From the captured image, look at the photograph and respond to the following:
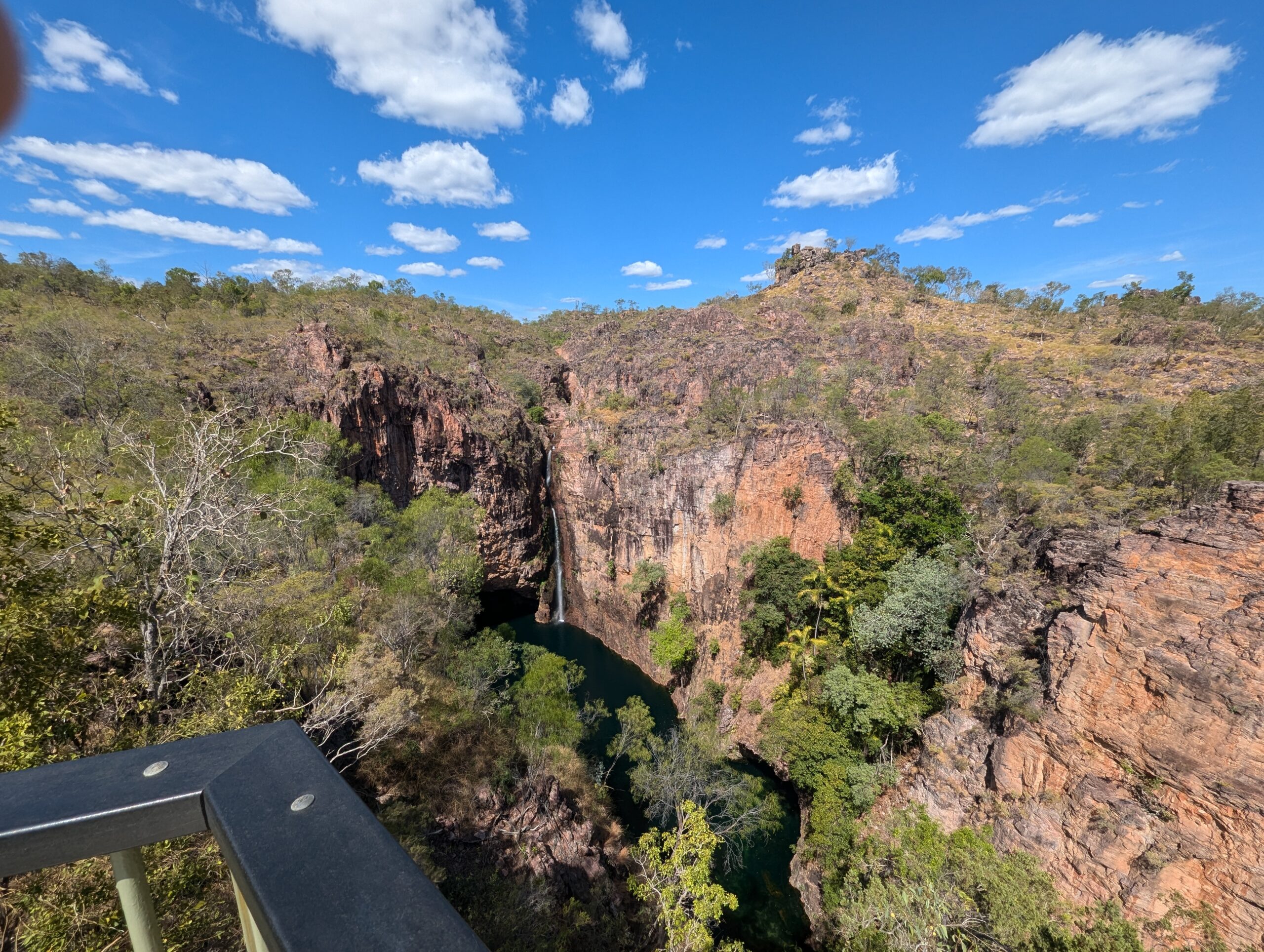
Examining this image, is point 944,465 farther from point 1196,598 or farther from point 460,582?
point 460,582

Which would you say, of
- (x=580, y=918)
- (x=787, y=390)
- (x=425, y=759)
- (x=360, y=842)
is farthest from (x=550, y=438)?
(x=360, y=842)

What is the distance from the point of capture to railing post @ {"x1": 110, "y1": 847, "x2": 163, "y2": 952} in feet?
4.63

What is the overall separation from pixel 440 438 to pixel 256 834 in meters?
32.5

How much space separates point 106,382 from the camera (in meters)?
20.5

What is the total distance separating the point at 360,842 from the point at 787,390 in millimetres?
32237

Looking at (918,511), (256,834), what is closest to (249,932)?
(256,834)

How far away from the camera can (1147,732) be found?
1184 cm

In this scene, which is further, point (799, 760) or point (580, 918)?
point (799, 760)

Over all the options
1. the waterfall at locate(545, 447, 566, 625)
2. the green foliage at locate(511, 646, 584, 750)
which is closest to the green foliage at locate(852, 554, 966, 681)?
the green foliage at locate(511, 646, 584, 750)

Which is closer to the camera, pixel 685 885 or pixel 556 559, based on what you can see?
pixel 685 885

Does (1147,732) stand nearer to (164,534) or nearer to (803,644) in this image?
(803,644)

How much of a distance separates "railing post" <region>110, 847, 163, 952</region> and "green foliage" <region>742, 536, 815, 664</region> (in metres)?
23.6

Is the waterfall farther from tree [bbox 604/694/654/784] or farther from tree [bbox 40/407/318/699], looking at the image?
tree [bbox 40/407/318/699]

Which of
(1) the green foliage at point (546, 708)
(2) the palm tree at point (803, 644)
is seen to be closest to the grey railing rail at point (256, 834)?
(1) the green foliage at point (546, 708)
